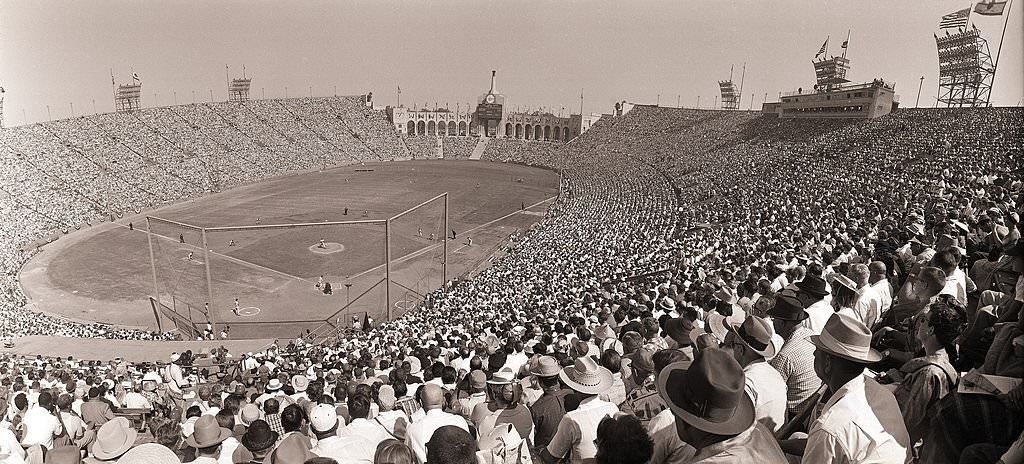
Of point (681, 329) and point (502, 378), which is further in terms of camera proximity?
point (681, 329)

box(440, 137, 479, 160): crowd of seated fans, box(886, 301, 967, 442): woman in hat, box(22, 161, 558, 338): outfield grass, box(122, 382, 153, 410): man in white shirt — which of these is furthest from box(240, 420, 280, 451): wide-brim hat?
box(440, 137, 479, 160): crowd of seated fans

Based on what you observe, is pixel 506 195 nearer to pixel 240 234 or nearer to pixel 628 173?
pixel 628 173

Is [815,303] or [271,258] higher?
[815,303]

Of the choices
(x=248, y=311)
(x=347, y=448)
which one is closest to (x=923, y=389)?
(x=347, y=448)

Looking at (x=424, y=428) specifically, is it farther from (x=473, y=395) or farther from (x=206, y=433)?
(x=206, y=433)

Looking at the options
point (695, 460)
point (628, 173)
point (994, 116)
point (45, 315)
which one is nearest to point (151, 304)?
point (45, 315)

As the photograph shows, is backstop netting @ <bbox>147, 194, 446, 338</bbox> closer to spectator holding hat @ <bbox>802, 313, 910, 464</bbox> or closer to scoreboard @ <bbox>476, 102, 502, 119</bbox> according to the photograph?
spectator holding hat @ <bbox>802, 313, 910, 464</bbox>
